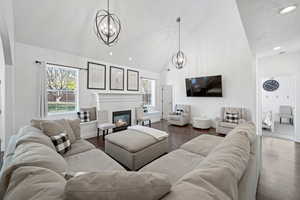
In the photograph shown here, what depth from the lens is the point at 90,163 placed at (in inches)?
65.2

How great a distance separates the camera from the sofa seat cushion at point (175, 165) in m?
1.47

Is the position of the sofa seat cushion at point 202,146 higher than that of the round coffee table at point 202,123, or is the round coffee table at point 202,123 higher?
the sofa seat cushion at point 202,146

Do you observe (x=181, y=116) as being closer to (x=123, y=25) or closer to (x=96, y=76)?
(x=96, y=76)

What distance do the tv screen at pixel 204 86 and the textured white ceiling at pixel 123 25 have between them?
6.12 feet

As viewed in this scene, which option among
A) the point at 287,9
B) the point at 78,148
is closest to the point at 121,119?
the point at 78,148

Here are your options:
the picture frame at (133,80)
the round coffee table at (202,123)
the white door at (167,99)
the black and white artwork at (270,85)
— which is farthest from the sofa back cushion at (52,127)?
the black and white artwork at (270,85)

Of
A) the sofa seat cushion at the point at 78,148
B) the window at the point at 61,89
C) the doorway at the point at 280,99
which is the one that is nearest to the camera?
the sofa seat cushion at the point at 78,148

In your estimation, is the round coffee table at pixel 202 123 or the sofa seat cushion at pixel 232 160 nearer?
the sofa seat cushion at pixel 232 160

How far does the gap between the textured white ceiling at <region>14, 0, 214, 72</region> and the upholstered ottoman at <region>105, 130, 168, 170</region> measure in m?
2.98

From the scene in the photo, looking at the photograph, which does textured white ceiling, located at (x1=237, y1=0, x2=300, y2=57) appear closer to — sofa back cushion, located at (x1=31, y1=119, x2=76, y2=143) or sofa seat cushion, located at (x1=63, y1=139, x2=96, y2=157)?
sofa seat cushion, located at (x1=63, y1=139, x2=96, y2=157)

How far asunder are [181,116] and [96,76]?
369cm

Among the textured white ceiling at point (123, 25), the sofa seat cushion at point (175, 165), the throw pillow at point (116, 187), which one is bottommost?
the sofa seat cushion at point (175, 165)

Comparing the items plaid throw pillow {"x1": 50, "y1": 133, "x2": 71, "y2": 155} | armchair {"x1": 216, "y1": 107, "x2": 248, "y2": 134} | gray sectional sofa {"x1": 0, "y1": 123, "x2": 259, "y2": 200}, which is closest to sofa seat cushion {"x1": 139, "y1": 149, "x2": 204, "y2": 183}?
gray sectional sofa {"x1": 0, "y1": 123, "x2": 259, "y2": 200}

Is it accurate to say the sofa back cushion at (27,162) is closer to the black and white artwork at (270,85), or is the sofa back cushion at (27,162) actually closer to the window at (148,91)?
the window at (148,91)
